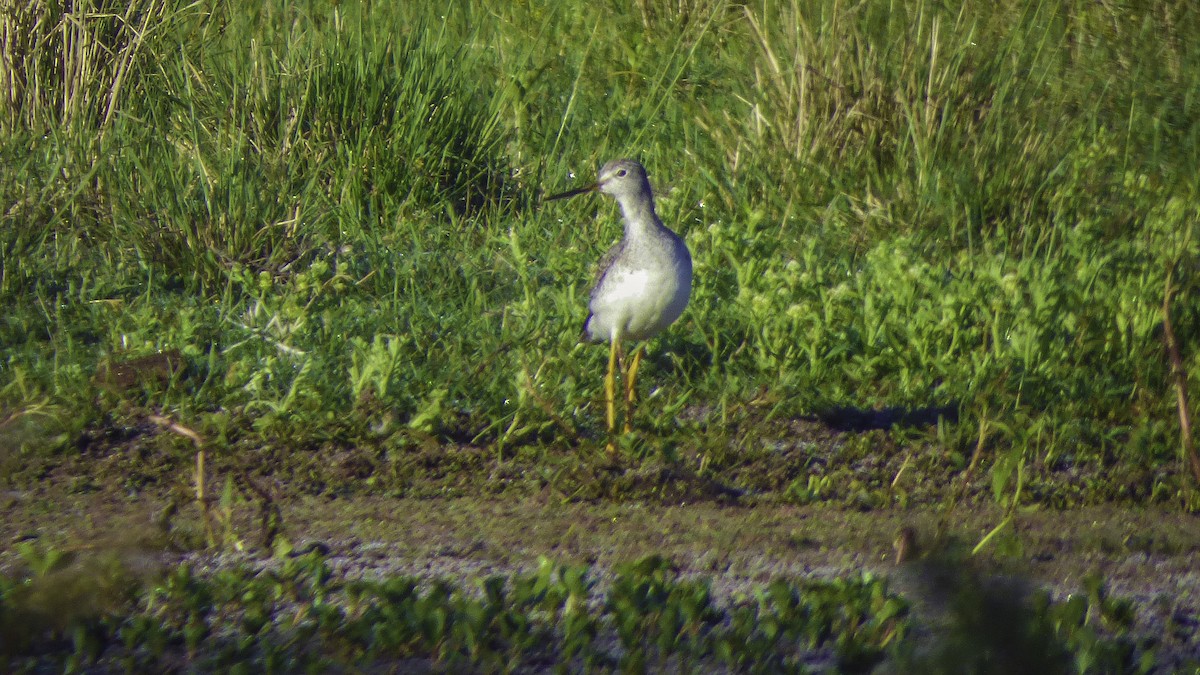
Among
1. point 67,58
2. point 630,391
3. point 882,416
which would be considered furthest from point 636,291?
point 67,58

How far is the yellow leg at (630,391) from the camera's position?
13.0 ft

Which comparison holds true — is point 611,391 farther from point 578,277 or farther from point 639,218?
point 578,277

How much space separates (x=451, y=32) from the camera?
7.62m

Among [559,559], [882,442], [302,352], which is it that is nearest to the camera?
[559,559]

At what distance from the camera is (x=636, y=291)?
410cm

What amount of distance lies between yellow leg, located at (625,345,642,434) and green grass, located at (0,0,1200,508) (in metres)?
0.07

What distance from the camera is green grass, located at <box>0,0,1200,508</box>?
159 inches

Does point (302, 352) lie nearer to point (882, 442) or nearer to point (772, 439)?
point (772, 439)

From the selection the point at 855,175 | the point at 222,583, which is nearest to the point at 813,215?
the point at 855,175

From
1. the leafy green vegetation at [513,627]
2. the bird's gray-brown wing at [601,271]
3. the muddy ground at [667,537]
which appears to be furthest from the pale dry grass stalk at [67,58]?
the leafy green vegetation at [513,627]

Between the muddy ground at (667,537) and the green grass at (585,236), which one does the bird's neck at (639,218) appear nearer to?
the green grass at (585,236)

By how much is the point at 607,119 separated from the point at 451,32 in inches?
51.1

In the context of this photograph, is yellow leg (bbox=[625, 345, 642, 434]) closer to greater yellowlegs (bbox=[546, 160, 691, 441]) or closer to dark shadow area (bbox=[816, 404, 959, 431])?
greater yellowlegs (bbox=[546, 160, 691, 441])

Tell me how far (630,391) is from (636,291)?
297 millimetres
